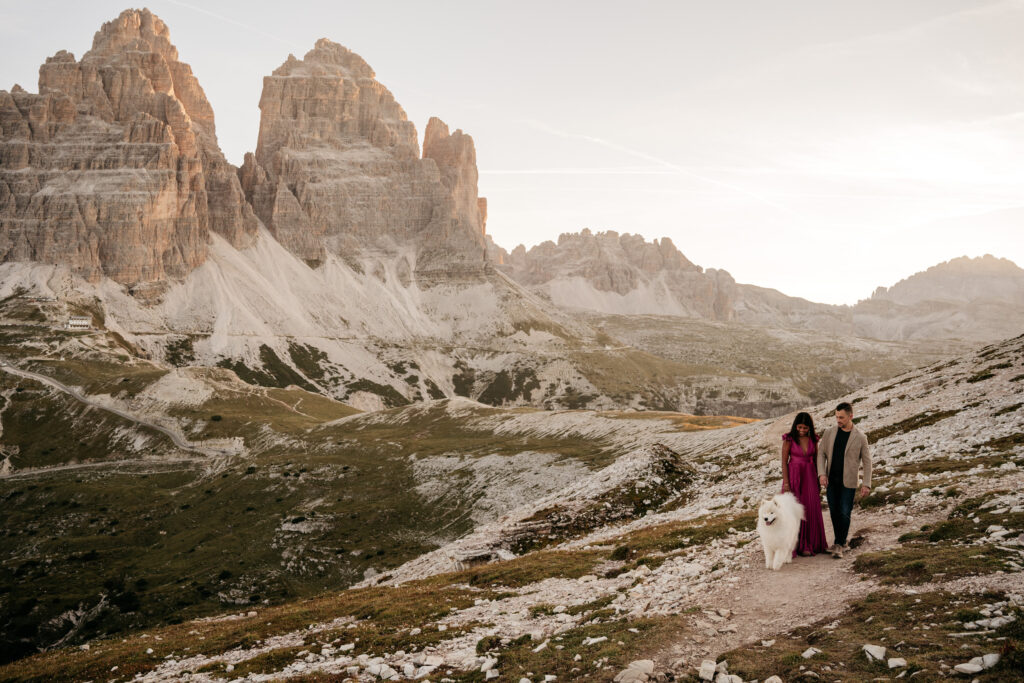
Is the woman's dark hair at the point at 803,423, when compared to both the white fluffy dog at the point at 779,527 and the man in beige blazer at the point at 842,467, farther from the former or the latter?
the white fluffy dog at the point at 779,527

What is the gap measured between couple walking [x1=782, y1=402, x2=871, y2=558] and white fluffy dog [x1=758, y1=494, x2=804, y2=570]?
0.65 meters

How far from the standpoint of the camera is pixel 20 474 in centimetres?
11738

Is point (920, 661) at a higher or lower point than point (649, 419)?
higher

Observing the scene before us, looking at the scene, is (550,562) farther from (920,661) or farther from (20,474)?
(20,474)

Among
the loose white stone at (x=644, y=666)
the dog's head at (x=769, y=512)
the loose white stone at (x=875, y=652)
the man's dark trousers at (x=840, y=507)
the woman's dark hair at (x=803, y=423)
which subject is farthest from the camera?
the woman's dark hair at (x=803, y=423)

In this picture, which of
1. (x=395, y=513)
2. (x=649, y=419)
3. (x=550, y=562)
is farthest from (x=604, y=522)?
(x=649, y=419)

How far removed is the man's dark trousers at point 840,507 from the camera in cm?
1981

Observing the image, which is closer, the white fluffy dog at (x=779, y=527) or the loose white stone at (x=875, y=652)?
the loose white stone at (x=875, y=652)

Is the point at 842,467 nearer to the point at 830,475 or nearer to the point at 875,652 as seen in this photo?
the point at 830,475

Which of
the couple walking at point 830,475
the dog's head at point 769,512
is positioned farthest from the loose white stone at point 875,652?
the couple walking at point 830,475

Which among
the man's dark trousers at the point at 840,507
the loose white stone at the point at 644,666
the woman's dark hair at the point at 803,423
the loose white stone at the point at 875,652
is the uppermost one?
the woman's dark hair at the point at 803,423

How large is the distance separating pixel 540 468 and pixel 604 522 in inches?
1609

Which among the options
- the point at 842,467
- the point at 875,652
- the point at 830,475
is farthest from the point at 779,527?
the point at 875,652

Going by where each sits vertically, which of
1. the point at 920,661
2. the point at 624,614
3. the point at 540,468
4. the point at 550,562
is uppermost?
the point at 920,661
